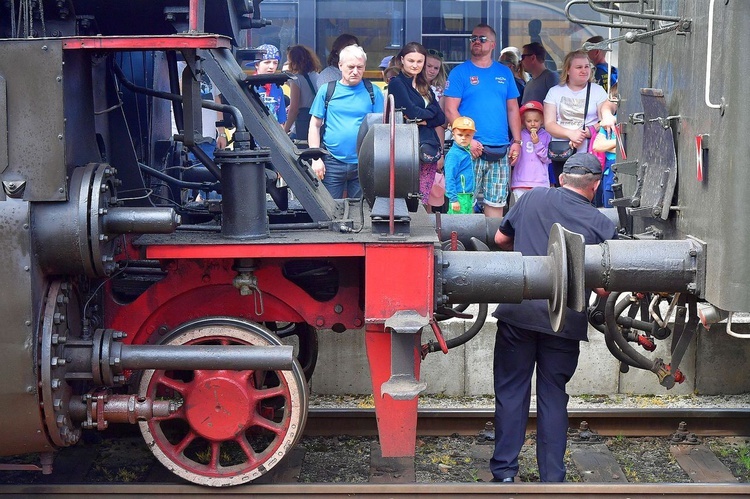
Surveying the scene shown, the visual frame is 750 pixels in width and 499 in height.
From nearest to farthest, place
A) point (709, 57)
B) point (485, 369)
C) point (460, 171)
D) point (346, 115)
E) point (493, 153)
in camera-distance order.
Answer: point (709, 57) < point (485, 369) < point (346, 115) < point (460, 171) < point (493, 153)

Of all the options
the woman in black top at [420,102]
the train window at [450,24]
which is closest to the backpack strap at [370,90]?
the woman in black top at [420,102]

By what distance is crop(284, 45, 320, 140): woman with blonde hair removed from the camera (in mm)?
8227

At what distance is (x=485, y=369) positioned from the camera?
249 inches

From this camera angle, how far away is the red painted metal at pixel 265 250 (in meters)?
4.13

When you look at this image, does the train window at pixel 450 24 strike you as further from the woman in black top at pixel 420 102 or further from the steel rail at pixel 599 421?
the steel rail at pixel 599 421

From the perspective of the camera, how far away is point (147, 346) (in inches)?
168

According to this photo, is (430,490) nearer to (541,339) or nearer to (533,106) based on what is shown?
(541,339)

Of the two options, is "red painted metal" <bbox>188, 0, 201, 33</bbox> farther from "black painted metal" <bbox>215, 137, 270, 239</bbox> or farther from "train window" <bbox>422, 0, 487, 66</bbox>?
"train window" <bbox>422, 0, 487, 66</bbox>

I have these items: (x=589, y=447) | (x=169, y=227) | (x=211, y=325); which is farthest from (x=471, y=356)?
(x=169, y=227)

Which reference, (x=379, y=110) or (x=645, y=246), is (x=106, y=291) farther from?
(x=379, y=110)

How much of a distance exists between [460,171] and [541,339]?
2749 mm

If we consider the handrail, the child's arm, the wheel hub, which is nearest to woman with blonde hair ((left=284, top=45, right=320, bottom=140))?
the child's arm

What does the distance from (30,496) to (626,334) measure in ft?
10.3

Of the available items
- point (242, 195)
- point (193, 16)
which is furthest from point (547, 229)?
point (193, 16)
